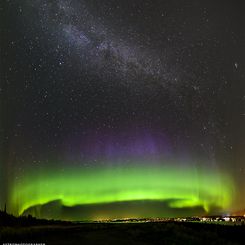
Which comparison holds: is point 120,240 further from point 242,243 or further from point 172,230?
point 242,243

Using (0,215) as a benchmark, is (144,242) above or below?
below

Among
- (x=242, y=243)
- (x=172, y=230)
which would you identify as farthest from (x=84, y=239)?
(x=242, y=243)

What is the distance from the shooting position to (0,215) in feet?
223

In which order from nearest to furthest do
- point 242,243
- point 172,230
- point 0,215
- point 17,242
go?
1. point 17,242
2. point 242,243
3. point 172,230
4. point 0,215

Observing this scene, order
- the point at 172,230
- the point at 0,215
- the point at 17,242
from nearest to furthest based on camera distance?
the point at 17,242 → the point at 172,230 → the point at 0,215

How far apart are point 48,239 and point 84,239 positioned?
2.47 metres

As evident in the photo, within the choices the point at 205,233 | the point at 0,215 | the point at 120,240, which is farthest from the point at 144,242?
the point at 0,215

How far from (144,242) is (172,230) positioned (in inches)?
206

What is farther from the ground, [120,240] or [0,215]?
[0,215]

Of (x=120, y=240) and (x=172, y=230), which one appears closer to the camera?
(x=120, y=240)

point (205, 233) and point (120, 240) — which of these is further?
point (205, 233)

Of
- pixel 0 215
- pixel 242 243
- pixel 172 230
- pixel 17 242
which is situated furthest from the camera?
pixel 0 215

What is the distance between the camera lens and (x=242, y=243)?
32312 millimetres

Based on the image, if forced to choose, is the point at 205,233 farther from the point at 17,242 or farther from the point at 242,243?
the point at 17,242
